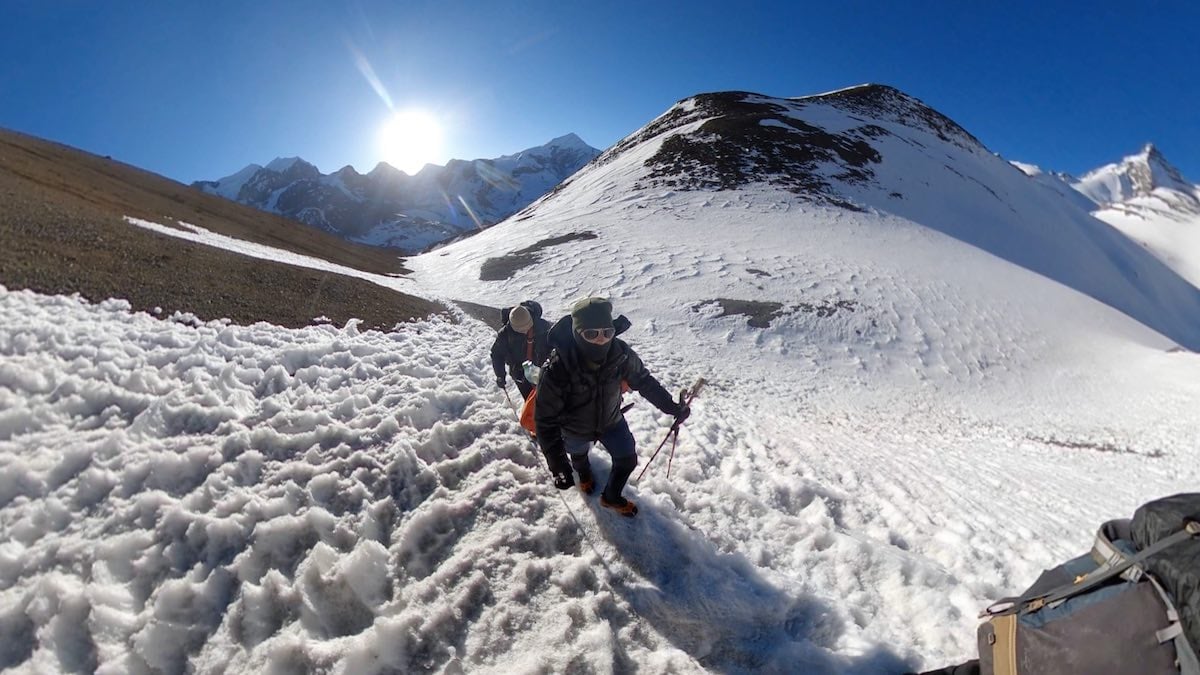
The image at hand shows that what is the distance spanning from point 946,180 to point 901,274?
26.6 metres

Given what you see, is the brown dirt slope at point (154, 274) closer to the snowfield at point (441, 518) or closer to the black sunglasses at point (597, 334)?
the snowfield at point (441, 518)

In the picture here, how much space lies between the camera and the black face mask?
4.74 meters

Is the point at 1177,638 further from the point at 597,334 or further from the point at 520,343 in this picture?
the point at 520,343

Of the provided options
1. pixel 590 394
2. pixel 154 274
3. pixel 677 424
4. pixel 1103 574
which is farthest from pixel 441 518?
pixel 154 274

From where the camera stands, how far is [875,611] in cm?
479

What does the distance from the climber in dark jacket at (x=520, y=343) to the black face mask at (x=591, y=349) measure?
268 centimetres

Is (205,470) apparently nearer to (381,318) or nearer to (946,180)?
(381,318)

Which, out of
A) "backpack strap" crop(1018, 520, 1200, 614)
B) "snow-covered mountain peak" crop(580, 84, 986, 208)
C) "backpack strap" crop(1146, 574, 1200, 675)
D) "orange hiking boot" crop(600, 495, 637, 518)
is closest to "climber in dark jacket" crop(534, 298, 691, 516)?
"orange hiking boot" crop(600, 495, 637, 518)

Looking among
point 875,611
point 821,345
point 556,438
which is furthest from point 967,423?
point 556,438

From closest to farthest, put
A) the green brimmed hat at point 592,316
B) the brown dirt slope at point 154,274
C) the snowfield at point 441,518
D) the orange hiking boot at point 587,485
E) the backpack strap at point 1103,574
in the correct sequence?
the backpack strap at point 1103,574 → the snowfield at point 441,518 → the green brimmed hat at point 592,316 → the orange hiking boot at point 587,485 → the brown dirt slope at point 154,274

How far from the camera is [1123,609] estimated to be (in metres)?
2.45

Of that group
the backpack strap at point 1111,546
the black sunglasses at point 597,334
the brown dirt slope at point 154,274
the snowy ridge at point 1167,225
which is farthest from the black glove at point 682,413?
the snowy ridge at point 1167,225

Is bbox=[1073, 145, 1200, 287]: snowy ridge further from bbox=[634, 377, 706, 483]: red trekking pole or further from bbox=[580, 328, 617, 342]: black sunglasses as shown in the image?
bbox=[580, 328, 617, 342]: black sunglasses

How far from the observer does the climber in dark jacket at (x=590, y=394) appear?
468 cm
